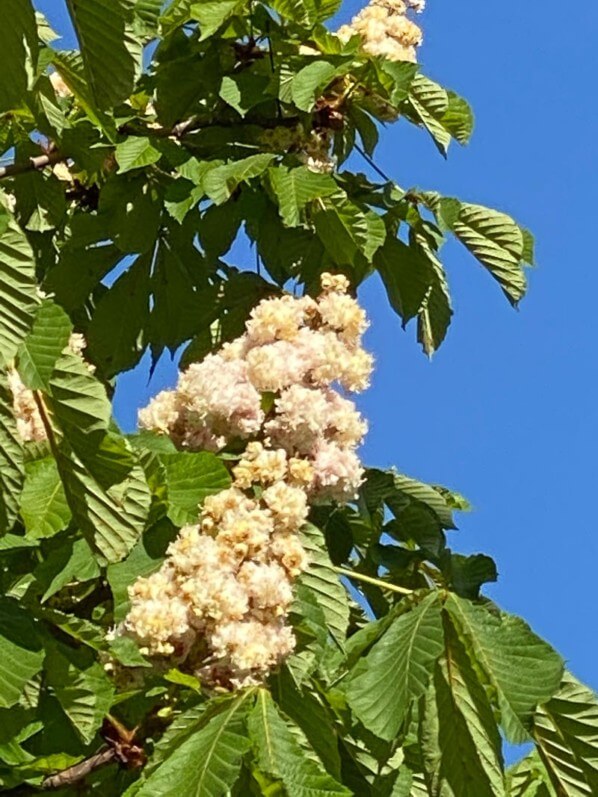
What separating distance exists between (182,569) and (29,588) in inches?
12.9

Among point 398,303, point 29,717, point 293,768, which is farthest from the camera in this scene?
point 398,303

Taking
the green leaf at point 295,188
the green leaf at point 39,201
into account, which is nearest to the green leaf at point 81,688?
the green leaf at point 295,188

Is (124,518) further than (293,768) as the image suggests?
Yes

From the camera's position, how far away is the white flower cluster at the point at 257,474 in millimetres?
1874

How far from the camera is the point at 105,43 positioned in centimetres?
144

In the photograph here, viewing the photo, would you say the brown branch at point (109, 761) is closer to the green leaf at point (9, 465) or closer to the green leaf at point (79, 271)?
the green leaf at point (9, 465)

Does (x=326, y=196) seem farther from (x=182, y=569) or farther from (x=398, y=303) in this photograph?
(x=182, y=569)

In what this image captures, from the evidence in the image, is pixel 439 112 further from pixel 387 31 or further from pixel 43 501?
pixel 43 501

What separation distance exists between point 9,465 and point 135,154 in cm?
127

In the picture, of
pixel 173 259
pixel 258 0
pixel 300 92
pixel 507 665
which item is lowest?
pixel 507 665

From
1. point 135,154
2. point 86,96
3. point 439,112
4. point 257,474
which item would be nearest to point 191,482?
point 257,474

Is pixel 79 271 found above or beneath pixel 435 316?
beneath

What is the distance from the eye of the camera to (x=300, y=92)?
2.75m

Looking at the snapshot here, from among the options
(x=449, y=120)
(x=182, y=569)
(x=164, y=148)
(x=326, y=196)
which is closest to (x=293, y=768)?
(x=182, y=569)
